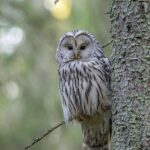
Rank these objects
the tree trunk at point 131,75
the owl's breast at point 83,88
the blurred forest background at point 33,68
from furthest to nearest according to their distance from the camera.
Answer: the blurred forest background at point 33,68 → the owl's breast at point 83,88 → the tree trunk at point 131,75

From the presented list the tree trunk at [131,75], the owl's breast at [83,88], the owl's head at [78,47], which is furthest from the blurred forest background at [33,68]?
the tree trunk at [131,75]

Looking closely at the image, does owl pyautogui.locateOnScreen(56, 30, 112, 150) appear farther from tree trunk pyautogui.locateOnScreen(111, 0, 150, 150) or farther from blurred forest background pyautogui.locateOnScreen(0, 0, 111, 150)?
blurred forest background pyautogui.locateOnScreen(0, 0, 111, 150)

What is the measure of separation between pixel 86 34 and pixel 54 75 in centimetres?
178

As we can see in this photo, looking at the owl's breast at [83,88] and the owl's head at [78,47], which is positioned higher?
the owl's head at [78,47]

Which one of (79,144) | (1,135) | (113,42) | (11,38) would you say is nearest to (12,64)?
(11,38)

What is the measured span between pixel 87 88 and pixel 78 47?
1.64 ft

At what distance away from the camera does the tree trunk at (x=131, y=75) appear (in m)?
3.47

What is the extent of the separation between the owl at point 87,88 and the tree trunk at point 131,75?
1.74 ft

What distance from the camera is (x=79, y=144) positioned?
652cm

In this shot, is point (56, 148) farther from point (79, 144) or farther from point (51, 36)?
point (51, 36)

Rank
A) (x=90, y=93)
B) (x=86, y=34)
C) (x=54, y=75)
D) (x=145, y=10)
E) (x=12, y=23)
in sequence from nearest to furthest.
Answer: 1. (x=145, y=10)
2. (x=90, y=93)
3. (x=86, y=34)
4. (x=12, y=23)
5. (x=54, y=75)

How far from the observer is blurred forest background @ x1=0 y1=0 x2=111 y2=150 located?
5953 mm

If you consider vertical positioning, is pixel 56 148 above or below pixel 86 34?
below

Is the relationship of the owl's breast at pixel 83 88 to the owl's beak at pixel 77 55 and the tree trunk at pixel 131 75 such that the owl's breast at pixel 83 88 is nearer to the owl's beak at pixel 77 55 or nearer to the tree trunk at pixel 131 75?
the owl's beak at pixel 77 55
